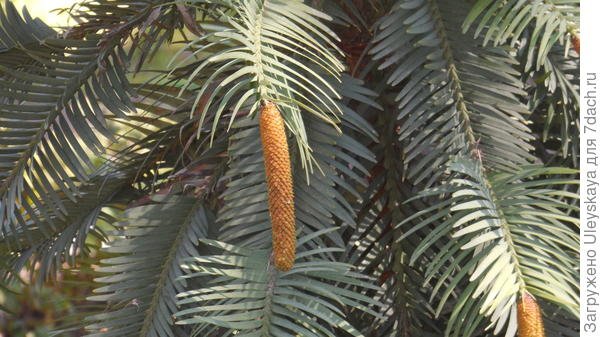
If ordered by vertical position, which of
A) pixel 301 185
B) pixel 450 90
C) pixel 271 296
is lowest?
pixel 271 296

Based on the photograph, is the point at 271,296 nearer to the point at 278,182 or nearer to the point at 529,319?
the point at 278,182

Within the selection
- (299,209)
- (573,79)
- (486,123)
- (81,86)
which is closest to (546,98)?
(573,79)

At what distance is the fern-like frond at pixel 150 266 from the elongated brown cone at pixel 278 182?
0.62 feet

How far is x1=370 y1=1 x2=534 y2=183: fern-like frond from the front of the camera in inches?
33.8

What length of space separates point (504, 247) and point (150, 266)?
37cm

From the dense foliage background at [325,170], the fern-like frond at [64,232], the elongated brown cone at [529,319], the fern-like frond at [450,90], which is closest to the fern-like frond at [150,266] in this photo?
the dense foliage background at [325,170]

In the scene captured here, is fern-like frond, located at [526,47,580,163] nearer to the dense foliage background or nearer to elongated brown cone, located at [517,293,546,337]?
the dense foliage background

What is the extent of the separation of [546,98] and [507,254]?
1.23ft

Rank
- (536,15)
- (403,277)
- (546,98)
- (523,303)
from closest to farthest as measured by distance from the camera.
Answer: (523,303)
(536,15)
(403,277)
(546,98)

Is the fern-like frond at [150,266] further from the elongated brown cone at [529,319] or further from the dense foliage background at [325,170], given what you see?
the elongated brown cone at [529,319]

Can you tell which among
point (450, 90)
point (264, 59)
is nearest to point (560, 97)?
point (450, 90)

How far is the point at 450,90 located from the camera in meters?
0.88

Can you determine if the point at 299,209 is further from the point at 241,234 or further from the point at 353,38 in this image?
the point at 353,38

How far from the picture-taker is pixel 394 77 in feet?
2.91
